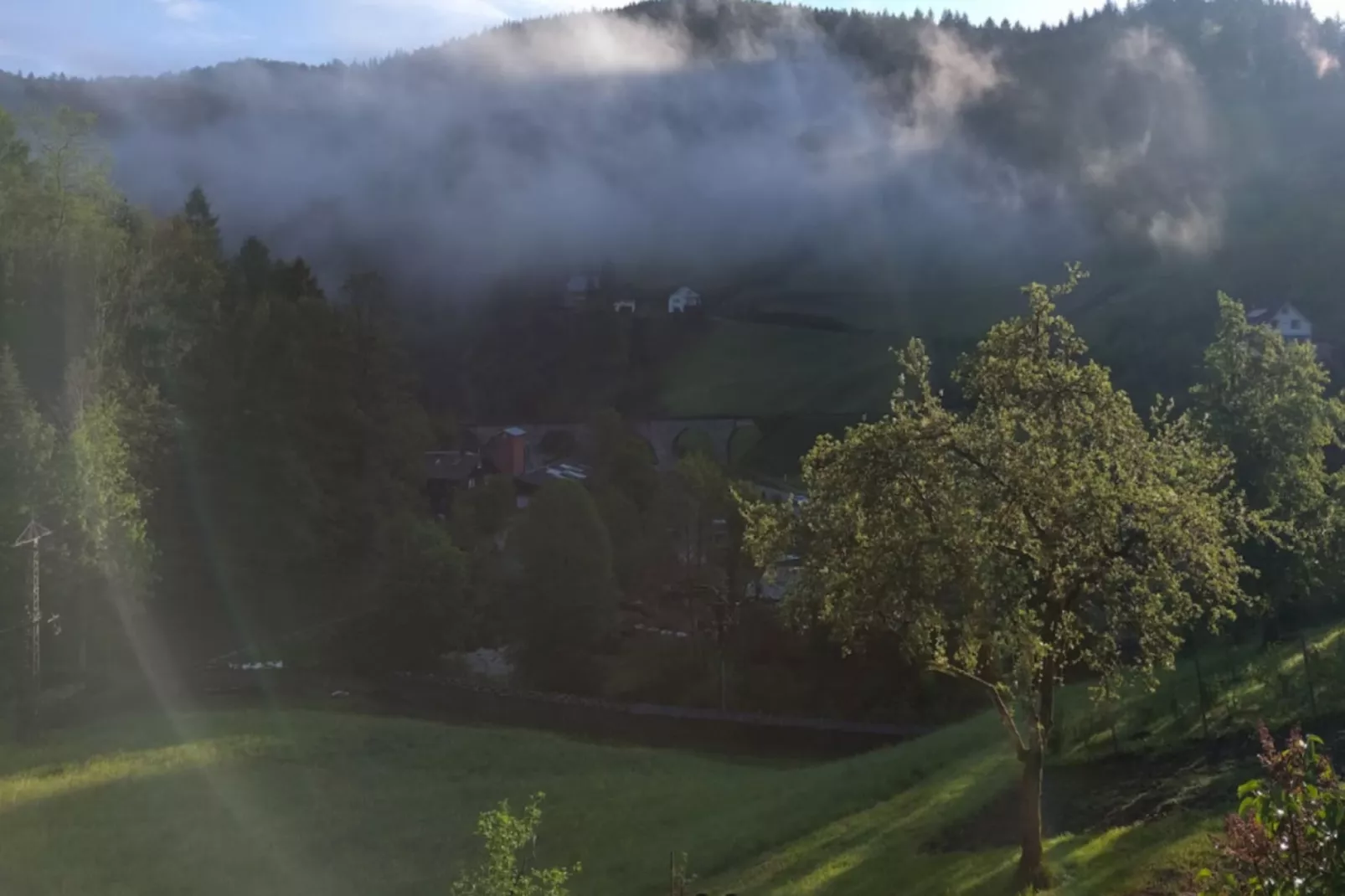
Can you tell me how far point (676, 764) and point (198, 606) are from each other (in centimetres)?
2651

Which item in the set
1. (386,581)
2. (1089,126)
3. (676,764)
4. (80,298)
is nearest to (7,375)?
(80,298)

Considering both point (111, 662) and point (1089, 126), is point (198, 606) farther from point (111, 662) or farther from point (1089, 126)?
point (1089, 126)

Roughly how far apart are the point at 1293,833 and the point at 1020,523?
7.33m

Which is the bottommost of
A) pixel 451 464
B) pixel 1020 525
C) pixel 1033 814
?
pixel 1033 814


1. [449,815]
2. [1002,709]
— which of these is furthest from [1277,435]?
[449,815]

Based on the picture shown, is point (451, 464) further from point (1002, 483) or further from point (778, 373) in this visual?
point (1002, 483)

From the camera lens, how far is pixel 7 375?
1166 inches

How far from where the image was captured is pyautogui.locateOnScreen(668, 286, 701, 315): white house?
151012 mm

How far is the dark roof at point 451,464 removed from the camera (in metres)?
79.6

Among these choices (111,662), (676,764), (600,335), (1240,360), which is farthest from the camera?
(600,335)

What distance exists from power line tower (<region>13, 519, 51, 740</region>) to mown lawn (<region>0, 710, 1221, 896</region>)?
149 cm

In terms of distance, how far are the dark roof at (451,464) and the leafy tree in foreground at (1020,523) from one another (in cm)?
6918

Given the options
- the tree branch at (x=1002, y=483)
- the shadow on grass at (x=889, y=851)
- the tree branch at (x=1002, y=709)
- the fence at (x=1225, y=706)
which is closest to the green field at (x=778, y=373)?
the fence at (x=1225, y=706)

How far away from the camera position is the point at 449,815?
72.6ft
